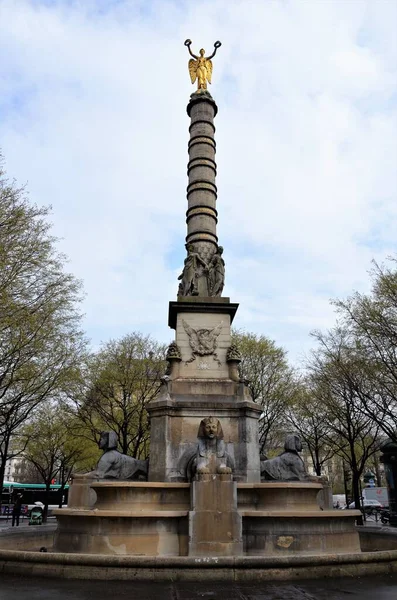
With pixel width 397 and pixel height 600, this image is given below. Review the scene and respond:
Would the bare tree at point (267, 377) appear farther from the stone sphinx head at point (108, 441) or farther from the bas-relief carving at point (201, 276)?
the stone sphinx head at point (108, 441)

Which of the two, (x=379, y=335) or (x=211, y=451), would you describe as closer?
(x=211, y=451)

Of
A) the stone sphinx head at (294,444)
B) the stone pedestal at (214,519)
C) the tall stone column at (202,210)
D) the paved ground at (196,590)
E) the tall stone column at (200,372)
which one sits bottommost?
the paved ground at (196,590)

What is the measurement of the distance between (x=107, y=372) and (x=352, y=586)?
2382 centimetres

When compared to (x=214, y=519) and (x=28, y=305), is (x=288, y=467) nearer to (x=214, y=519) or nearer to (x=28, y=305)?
(x=214, y=519)

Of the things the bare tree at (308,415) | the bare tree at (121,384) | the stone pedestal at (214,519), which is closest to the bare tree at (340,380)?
the bare tree at (308,415)

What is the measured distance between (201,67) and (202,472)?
1718 cm

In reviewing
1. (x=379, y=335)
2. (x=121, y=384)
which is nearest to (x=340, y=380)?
(x=379, y=335)

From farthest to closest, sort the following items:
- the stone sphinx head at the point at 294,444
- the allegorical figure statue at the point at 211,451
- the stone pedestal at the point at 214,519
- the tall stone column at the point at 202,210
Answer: the tall stone column at the point at 202,210 < the stone sphinx head at the point at 294,444 < the allegorical figure statue at the point at 211,451 < the stone pedestal at the point at 214,519

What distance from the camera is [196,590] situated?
6.63 meters

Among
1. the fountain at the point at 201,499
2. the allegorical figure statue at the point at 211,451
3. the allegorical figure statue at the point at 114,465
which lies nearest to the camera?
the fountain at the point at 201,499

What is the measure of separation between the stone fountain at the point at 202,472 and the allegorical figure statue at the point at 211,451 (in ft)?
0.07

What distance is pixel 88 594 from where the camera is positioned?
6340 millimetres

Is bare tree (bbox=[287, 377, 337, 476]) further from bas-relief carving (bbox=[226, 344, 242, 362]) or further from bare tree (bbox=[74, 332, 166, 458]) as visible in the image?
bas-relief carving (bbox=[226, 344, 242, 362])

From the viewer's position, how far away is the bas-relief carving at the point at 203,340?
14.0 metres
